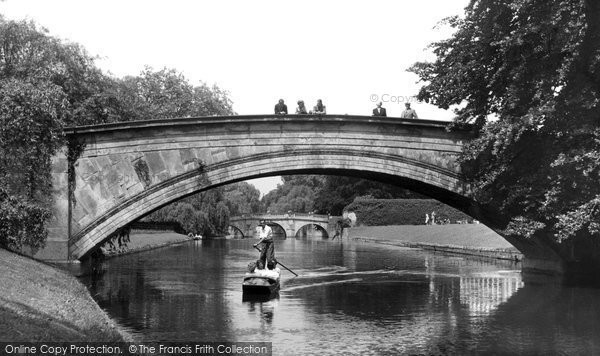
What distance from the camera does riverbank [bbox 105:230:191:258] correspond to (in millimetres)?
36066

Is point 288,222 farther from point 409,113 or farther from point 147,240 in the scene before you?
point 409,113

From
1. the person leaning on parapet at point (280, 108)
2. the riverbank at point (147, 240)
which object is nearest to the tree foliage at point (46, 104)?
the riverbank at point (147, 240)

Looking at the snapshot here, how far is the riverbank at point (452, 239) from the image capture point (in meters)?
34.1

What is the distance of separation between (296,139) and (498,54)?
21.2 ft

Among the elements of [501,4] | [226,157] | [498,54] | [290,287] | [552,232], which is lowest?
[290,287]

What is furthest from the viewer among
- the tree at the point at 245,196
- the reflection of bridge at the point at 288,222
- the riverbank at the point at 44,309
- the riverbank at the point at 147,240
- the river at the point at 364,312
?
the tree at the point at 245,196

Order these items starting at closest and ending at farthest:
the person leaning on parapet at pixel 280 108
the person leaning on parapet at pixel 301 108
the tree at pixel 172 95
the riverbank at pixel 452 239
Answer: the person leaning on parapet at pixel 280 108 < the person leaning on parapet at pixel 301 108 < the riverbank at pixel 452 239 < the tree at pixel 172 95

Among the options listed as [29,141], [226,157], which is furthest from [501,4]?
[29,141]

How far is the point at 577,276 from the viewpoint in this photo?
22000 millimetres

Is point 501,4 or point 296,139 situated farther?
point 296,139

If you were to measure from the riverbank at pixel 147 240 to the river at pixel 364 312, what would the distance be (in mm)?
11314

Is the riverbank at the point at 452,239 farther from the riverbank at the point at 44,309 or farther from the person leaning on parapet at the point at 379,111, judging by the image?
the riverbank at the point at 44,309

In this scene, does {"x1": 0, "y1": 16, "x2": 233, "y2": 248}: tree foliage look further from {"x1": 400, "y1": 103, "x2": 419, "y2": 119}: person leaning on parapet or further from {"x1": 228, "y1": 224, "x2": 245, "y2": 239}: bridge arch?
{"x1": 228, "y1": 224, "x2": 245, "y2": 239}: bridge arch

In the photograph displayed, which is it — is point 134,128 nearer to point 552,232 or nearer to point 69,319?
point 69,319
